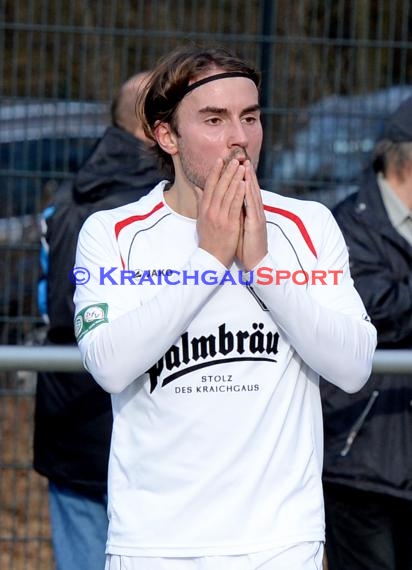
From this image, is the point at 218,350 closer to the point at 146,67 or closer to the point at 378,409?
the point at 378,409

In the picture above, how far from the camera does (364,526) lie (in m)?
4.44

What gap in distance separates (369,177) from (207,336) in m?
1.63

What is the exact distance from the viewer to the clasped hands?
3002 millimetres

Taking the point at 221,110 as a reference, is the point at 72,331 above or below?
below

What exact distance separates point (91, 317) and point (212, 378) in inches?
13.5

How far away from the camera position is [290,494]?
10.2 ft

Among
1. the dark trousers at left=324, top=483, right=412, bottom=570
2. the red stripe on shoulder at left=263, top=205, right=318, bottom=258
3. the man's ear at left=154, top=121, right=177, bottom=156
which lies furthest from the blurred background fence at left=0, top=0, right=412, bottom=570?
the red stripe on shoulder at left=263, top=205, right=318, bottom=258

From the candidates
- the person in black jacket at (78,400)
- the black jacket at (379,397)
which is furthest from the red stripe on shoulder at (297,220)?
the person in black jacket at (78,400)

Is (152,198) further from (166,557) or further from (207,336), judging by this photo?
(166,557)

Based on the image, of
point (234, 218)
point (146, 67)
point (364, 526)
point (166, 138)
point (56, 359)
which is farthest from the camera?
point (146, 67)

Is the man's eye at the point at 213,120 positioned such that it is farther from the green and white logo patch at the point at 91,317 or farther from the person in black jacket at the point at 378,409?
the person in black jacket at the point at 378,409

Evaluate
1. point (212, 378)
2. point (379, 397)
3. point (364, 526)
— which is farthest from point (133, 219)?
point (364, 526)

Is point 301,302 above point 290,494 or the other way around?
above

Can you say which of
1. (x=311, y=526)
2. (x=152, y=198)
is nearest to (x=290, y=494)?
(x=311, y=526)
